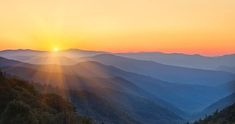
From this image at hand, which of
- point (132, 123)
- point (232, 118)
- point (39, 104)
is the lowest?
point (132, 123)

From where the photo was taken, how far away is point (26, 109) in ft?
149

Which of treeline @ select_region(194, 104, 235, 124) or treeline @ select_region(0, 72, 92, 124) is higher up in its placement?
treeline @ select_region(0, 72, 92, 124)

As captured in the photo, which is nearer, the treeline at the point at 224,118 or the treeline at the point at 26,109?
the treeline at the point at 26,109

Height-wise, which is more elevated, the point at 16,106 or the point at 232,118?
the point at 16,106

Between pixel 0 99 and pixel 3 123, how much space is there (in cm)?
946

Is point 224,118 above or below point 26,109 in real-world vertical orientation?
below

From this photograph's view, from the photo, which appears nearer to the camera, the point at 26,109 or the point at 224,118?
the point at 26,109

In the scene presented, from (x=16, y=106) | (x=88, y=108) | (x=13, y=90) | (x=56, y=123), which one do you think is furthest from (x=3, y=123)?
(x=88, y=108)

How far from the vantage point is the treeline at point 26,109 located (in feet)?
145

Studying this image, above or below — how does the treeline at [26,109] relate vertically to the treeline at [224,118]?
above

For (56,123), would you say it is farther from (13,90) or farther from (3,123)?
(13,90)

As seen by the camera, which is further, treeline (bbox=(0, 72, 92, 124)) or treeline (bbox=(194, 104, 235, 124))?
treeline (bbox=(194, 104, 235, 124))

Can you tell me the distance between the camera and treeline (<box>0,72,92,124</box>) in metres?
44.3

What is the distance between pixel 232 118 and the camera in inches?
3088
